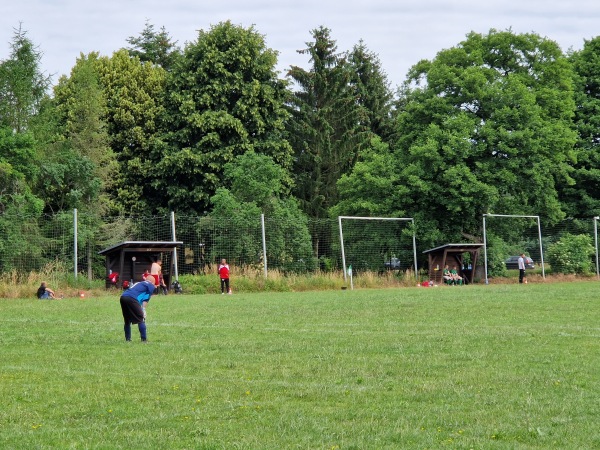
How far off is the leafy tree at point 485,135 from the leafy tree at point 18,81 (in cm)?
2029

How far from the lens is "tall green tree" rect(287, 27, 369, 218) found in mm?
65625

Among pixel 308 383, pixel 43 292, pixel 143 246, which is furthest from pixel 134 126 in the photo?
pixel 308 383

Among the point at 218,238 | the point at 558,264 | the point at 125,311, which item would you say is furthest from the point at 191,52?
the point at 125,311

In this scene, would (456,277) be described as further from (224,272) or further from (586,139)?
(586,139)

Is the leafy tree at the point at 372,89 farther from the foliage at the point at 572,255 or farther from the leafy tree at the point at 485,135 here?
the foliage at the point at 572,255

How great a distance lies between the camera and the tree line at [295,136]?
48906mm

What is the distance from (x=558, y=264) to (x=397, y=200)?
29.0ft

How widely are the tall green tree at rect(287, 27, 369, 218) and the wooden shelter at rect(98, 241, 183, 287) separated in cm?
2942

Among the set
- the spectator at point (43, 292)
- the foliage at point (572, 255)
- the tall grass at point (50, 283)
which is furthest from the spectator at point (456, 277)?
the spectator at point (43, 292)

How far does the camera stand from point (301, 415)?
29.0 ft

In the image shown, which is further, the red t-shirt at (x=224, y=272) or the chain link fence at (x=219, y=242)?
the chain link fence at (x=219, y=242)

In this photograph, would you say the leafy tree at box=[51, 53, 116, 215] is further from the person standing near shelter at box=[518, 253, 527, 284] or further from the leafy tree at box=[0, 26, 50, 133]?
the person standing near shelter at box=[518, 253, 527, 284]

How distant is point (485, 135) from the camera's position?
1938 inches

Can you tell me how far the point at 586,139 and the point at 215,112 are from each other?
22.5 metres
